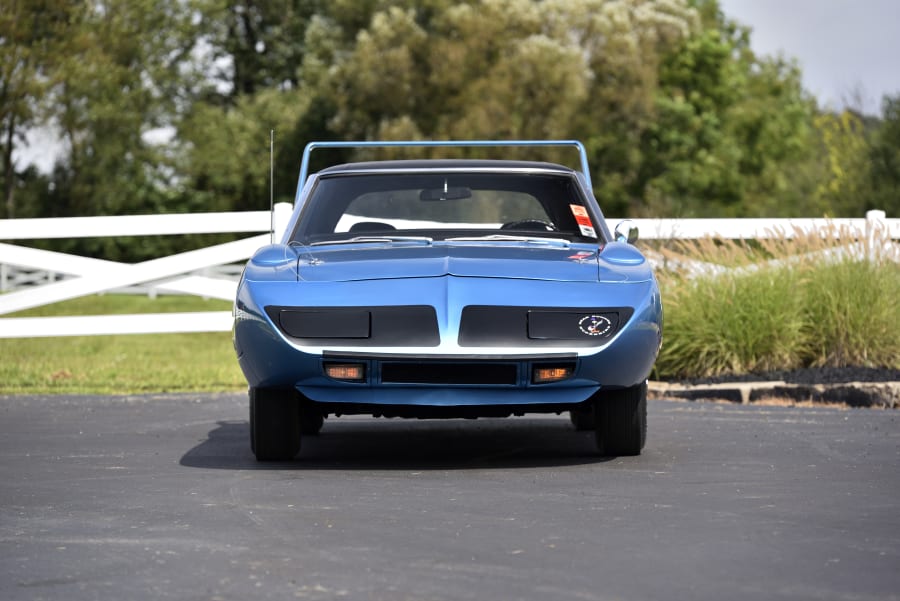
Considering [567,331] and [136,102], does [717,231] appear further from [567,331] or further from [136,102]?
[136,102]

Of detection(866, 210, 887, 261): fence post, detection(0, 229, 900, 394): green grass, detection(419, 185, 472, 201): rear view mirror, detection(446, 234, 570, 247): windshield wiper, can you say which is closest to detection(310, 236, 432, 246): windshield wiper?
detection(446, 234, 570, 247): windshield wiper

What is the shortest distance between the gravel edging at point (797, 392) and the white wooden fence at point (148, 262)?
2357 mm

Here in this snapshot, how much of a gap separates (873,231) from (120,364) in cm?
767

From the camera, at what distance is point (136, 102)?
49.4 m

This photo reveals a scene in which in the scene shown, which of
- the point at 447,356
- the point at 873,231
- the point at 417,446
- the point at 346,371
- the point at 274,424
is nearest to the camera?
the point at 447,356

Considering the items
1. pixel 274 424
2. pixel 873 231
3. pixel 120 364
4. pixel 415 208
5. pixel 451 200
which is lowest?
pixel 120 364

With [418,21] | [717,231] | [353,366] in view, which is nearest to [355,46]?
[418,21]

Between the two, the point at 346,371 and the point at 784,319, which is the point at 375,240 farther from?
the point at 784,319

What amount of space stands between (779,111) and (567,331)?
58601mm

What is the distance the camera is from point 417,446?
875 centimetres

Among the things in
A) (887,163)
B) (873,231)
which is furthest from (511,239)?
(887,163)

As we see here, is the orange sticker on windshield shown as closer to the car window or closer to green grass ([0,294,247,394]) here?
the car window

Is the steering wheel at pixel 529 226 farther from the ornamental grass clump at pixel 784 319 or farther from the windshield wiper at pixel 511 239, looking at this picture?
the ornamental grass clump at pixel 784 319

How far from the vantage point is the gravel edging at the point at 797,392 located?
1148 cm
